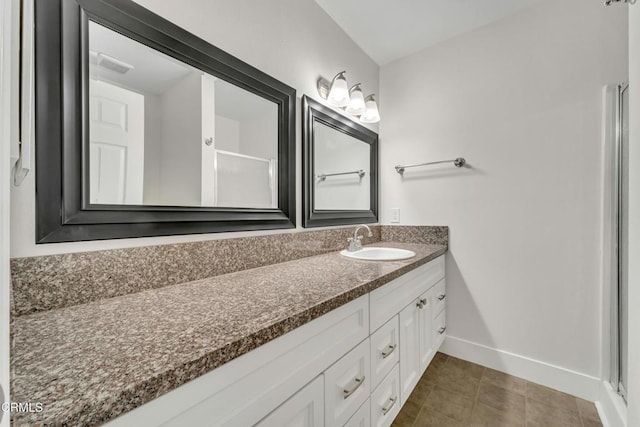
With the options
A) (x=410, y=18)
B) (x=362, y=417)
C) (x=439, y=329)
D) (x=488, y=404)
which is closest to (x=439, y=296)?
(x=439, y=329)

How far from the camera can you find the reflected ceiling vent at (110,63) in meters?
0.78

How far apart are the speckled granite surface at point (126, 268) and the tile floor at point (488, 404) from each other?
3.55 feet

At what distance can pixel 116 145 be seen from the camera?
2.68 feet

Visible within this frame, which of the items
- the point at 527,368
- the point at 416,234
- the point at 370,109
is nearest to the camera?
the point at 527,368

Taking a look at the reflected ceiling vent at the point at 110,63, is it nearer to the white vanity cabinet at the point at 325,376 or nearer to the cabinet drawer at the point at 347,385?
the white vanity cabinet at the point at 325,376

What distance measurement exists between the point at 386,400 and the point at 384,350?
8.6 inches

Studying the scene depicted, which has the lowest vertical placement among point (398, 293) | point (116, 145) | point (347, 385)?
point (347, 385)

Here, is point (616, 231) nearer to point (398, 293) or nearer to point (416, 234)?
point (416, 234)

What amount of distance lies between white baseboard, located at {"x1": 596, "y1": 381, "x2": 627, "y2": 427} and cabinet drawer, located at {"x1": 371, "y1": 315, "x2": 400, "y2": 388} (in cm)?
103

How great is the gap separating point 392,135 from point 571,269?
1453 mm

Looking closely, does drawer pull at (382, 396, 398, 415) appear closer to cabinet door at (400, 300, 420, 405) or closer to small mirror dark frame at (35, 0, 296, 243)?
cabinet door at (400, 300, 420, 405)

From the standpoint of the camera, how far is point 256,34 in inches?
48.5

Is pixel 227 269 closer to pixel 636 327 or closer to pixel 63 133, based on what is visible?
pixel 63 133

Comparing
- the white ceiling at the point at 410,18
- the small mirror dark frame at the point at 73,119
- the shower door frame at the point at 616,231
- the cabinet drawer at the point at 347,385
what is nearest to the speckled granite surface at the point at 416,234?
the shower door frame at the point at 616,231
